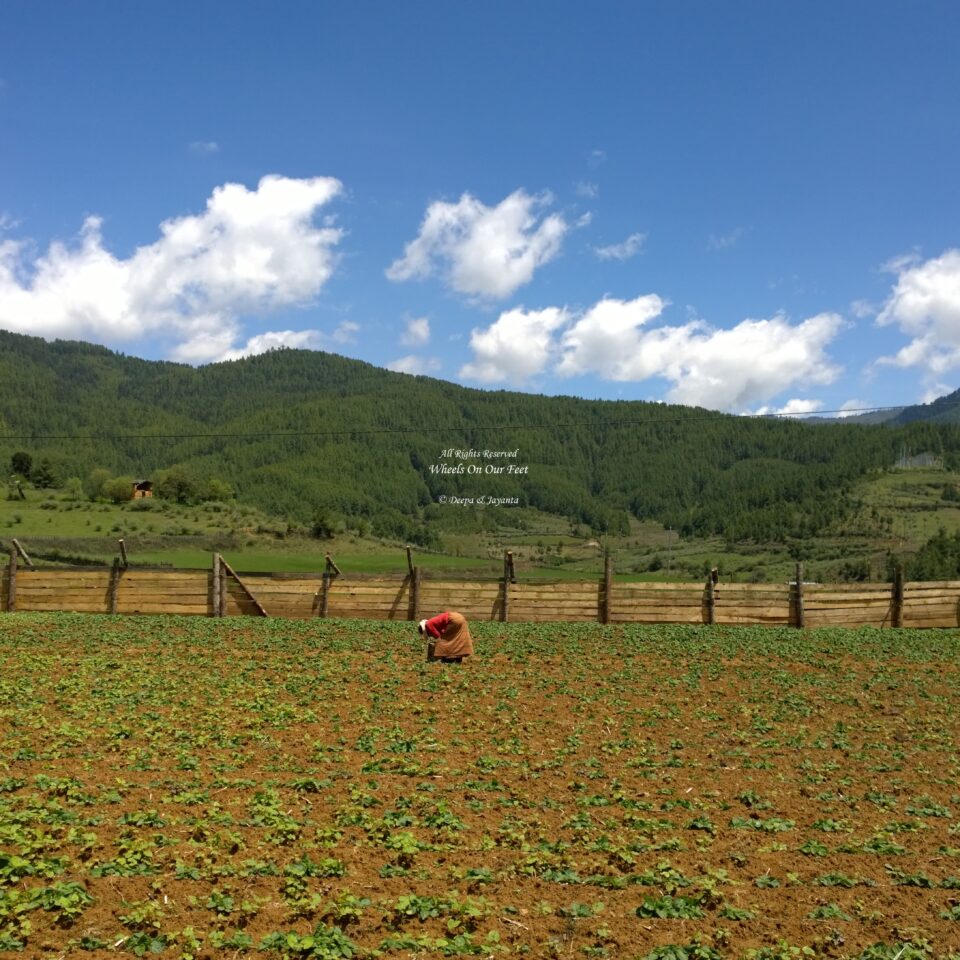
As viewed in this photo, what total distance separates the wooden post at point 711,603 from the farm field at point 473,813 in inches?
373

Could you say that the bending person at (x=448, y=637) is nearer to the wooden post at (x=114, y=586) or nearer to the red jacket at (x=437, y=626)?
the red jacket at (x=437, y=626)

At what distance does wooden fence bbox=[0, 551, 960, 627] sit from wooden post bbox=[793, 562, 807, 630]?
0.11 feet

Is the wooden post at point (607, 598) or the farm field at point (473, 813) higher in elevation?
the wooden post at point (607, 598)

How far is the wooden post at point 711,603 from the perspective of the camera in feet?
90.6

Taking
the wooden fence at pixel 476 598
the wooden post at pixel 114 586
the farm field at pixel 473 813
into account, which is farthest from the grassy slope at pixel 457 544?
the farm field at pixel 473 813

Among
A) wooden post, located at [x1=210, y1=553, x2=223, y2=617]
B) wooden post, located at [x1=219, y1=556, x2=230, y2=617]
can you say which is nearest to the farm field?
wooden post, located at [x1=210, y1=553, x2=223, y2=617]

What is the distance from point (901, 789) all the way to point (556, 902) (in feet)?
18.4

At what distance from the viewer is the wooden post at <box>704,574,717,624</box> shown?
27.6m

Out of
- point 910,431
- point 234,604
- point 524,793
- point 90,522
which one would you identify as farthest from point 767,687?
point 910,431

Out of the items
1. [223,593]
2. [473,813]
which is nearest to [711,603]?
[223,593]

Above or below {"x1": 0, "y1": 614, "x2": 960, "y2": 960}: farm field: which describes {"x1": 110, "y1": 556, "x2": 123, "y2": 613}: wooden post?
above

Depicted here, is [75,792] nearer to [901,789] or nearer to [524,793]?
[524,793]

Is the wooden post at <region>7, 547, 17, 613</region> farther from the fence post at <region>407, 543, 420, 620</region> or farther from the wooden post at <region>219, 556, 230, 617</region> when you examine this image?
the fence post at <region>407, 543, 420, 620</region>

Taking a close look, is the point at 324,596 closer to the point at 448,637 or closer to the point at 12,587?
the point at 448,637
